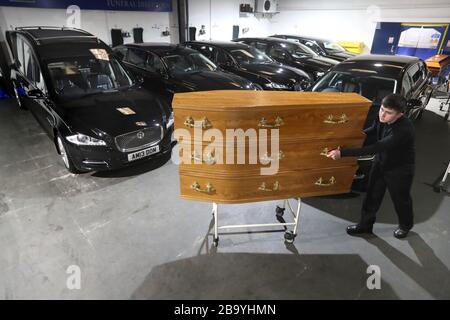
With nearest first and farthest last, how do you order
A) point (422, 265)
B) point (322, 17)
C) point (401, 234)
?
1. point (422, 265)
2. point (401, 234)
3. point (322, 17)

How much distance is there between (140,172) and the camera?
3697mm

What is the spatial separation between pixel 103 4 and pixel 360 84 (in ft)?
23.4

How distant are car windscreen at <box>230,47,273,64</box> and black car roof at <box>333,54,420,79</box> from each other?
2847 millimetres

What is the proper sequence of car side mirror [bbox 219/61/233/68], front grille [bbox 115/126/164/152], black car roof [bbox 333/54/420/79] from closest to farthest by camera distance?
front grille [bbox 115/126/164/152] → black car roof [bbox 333/54/420/79] → car side mirror [bbox 219/61/233/68]

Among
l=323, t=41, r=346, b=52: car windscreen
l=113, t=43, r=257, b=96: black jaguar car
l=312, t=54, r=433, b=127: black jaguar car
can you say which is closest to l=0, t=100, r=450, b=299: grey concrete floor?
l=312, t=54, r=433, b=127: black jaguar car

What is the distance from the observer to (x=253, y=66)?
6605mm

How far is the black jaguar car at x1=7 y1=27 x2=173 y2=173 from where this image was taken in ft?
10.4

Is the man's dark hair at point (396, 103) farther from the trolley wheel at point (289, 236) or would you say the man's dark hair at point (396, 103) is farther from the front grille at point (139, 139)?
the front grille at point (139, 139)

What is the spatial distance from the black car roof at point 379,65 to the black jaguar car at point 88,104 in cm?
315

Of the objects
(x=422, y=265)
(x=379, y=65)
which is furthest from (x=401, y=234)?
(x=379, y=65)

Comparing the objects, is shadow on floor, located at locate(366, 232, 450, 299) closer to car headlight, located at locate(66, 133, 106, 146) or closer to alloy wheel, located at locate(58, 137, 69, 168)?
car headlight, located at locate(66, 133, 106, 146)

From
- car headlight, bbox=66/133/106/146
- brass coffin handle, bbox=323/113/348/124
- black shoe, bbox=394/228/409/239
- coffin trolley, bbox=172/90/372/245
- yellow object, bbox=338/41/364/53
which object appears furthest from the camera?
yellow object, bbox=338/41/364/53

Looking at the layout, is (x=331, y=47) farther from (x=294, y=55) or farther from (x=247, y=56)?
(x=247, y=56)
